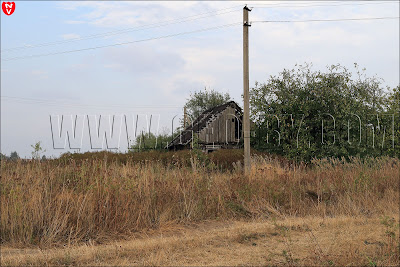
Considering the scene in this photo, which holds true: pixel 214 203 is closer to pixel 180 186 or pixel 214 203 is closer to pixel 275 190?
pixel 180 186

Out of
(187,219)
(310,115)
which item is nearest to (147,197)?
(187,219)

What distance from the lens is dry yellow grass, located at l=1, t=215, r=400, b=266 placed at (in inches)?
231

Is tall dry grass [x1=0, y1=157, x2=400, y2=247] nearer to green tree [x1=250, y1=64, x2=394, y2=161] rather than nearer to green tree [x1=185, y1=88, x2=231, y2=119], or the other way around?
green tree [x1=250, y1=64, x2=394, y2=161]

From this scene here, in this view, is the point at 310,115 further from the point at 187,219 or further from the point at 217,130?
the point at 187,219

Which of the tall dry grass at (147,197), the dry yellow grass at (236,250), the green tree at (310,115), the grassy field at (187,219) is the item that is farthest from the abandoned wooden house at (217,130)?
the dry yellow grass at (236,250)

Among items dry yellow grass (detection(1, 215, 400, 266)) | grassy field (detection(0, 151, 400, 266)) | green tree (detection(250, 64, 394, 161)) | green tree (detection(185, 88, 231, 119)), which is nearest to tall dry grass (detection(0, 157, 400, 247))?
grassy field (detection(0, 151, 400, 266))

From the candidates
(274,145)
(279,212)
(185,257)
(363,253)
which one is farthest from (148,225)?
(274,145)

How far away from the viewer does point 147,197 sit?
8.80 meters

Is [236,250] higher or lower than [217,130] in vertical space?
lower

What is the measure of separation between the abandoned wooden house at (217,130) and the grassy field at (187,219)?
17.9 meters

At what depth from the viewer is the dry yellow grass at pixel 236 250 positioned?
231 inches

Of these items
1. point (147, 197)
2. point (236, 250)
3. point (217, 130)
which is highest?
point (217, 130)

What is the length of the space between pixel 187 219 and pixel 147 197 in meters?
1.07

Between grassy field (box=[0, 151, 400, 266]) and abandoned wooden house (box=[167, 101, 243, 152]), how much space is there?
1790 centimetres
